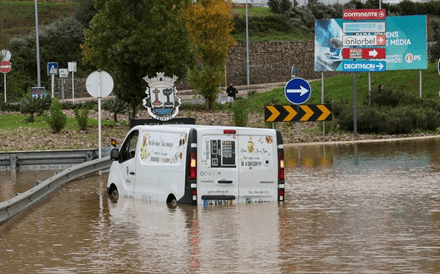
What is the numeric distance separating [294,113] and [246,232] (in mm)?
20741

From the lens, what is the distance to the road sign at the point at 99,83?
90.3 feet

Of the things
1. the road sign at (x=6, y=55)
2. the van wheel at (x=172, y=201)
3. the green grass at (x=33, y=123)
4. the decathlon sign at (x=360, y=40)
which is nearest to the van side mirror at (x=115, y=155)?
the van wheel at (x=172, y=201)

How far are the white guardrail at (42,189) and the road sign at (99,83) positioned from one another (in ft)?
8.31

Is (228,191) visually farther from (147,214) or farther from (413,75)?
(413,75)

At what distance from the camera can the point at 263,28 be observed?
310 feet

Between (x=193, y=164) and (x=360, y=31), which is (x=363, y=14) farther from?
(x=193, y=164)

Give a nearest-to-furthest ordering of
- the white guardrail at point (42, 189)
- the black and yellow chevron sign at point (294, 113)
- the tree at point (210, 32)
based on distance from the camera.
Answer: the white guardrail at point (42, 189) < the black and yellow chevron sign at point (294, 113) < the tree at point (210, 32)

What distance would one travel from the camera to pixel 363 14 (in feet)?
125

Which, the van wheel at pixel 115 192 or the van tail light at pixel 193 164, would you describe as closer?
the van tail light at pixel 193 164

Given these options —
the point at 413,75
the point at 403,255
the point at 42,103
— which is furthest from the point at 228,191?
the point at 413,75

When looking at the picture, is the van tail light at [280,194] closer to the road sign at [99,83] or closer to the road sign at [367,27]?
the road sign at [99,83]

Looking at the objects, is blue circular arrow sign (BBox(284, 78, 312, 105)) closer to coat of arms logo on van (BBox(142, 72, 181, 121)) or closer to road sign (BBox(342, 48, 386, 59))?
coat of arms logo on van (BBox(142, 72, 181, 121))

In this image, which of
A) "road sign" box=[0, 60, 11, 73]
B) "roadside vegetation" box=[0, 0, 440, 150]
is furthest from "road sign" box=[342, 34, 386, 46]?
"road sign" box=[0, 60, 11, 73]

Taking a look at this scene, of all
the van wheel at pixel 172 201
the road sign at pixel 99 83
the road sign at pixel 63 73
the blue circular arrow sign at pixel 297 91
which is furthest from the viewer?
the road sign at pixel 63 73
